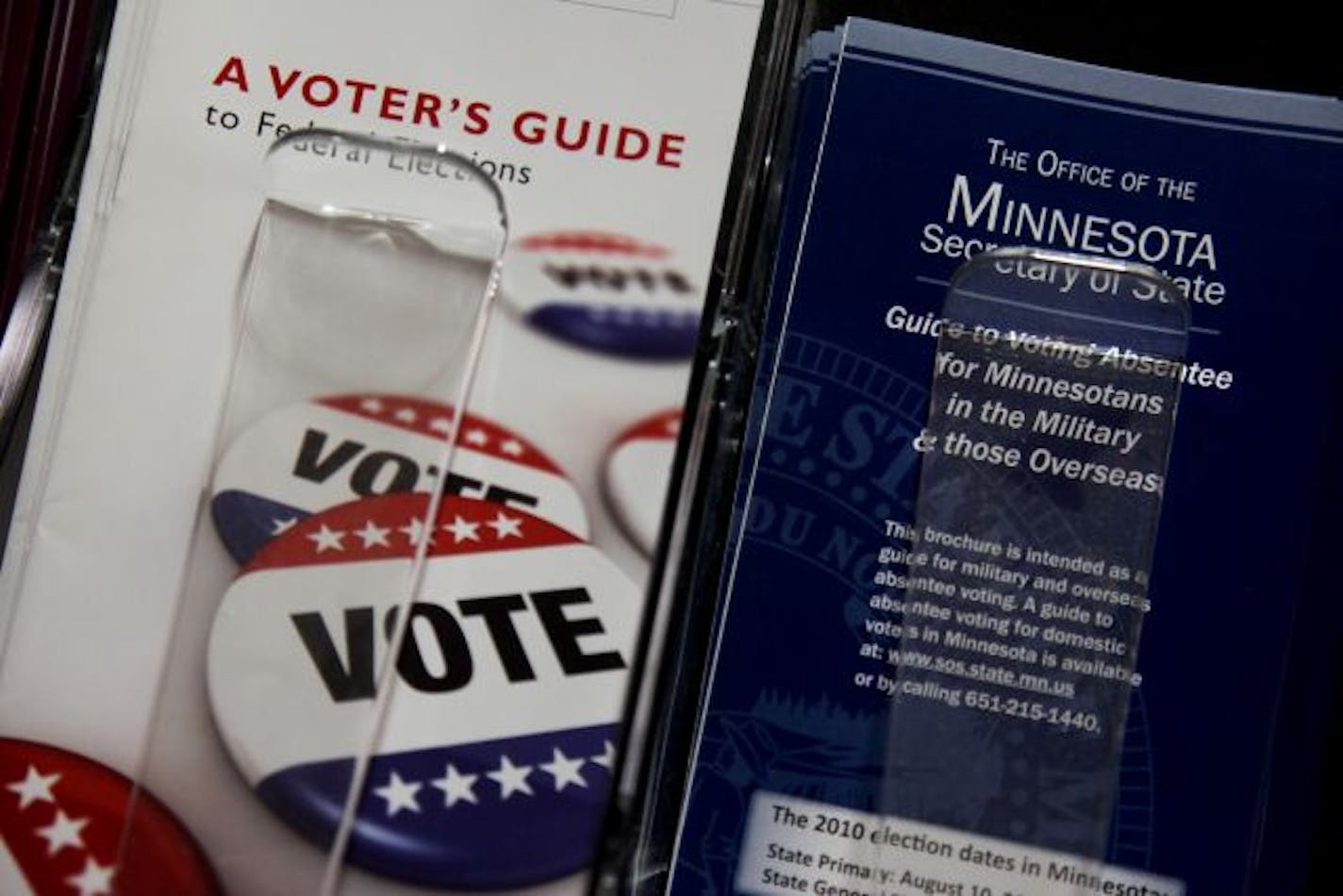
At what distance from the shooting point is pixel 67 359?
561 mm

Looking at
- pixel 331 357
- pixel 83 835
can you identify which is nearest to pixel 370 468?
pixel 331 357

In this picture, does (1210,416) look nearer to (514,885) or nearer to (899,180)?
(899,180)

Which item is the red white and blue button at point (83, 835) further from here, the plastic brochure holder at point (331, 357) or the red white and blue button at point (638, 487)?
the red white and blue button at point (638, 487)

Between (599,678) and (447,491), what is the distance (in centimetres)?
9

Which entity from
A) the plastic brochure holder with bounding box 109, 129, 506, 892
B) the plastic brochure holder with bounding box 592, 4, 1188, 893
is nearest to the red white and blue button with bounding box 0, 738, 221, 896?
the plastic brochure holder with bounding box 109, 129, 506, 892

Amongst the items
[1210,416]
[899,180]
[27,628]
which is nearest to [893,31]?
[899,180]

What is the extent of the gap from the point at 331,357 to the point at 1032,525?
10.6 inches

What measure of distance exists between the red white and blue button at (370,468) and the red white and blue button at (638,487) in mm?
14

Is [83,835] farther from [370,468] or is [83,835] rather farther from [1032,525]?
[1032,525]

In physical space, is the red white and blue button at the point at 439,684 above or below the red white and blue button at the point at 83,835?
above

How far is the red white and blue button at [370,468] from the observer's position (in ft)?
1.80

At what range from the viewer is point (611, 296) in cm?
55

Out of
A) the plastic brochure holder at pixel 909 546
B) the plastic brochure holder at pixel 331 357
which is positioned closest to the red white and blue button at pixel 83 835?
the plastic brochure holder at pixel 331 357

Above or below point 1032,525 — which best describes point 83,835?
below
